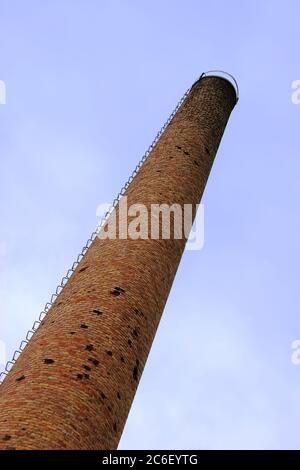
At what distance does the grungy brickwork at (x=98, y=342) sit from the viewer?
6664 millimetres

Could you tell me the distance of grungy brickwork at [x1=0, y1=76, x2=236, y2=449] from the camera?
6664 millimetres

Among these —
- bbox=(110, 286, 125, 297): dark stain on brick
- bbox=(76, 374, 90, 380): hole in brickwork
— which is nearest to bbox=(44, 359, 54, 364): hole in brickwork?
bbox=(76, 374, 90, 380): hole in brickwork

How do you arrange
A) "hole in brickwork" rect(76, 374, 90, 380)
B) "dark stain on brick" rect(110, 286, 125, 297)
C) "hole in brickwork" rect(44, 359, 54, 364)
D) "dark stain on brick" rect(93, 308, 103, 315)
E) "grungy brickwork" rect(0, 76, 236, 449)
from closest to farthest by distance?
"grungy brickwork" rect(0, 76, 236, 449) < "hole in brickwork" rect(76, 374, 90, 380) < "hole in brickwork" rect(44, 359, 54, 364) < "dark stain on brick" rect(93, 308, 103, 315) < "dark stain on brick" rect(110, 286, 125, 297)

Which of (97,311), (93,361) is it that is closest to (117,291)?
(97,311)

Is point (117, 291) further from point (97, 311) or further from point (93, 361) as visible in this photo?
Result: point (93, 361)

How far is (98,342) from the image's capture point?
7.68 meters

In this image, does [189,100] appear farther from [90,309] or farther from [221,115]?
[90,309]

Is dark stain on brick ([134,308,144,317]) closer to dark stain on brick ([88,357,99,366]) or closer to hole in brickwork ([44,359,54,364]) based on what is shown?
dark stain on brick ([88,357,99,366])

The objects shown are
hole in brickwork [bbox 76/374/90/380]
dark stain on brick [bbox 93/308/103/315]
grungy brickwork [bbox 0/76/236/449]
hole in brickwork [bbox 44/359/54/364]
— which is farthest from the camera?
dark stain on brick [bbox 93/308/103/315]

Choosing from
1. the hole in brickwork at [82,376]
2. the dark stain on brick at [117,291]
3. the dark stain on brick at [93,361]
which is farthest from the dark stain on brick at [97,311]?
the hole in brickwork at [82,376]

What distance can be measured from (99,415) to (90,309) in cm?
154

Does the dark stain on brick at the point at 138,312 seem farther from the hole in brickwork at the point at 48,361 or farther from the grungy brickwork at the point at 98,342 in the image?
the hole in brickwork at the point at 48,361

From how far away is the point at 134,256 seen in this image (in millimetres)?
9266
